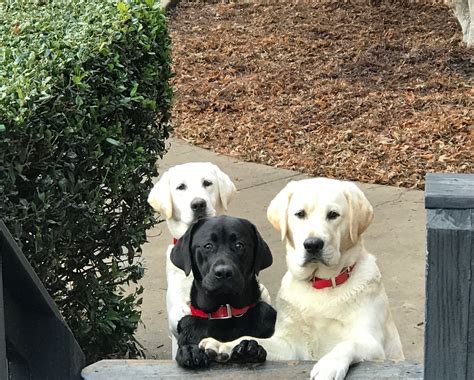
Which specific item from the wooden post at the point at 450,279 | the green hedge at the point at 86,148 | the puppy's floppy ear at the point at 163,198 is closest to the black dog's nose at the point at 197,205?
the puppy's floppy ear at the point at 163,198

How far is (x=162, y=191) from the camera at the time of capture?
4750 mm

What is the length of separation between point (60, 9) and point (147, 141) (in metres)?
1.53

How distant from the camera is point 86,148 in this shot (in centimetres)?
446

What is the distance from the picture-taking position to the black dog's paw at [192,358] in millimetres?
3486

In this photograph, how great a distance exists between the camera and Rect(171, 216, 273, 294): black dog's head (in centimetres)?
389

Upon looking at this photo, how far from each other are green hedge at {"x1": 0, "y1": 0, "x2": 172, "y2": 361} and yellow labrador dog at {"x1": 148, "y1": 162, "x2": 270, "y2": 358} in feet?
0.78

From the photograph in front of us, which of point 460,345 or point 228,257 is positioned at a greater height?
point 460,345

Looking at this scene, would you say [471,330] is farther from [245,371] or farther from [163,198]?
[163,198]

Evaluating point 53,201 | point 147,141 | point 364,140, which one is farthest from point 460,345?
point 364,140

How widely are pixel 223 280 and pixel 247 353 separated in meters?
0.41

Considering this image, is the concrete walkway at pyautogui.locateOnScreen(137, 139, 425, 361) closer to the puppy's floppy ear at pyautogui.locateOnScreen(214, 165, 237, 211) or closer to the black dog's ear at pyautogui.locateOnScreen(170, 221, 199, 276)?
the puppy's floppy ear at pyautogui.locateOnScreen(214, 165, 237, 211)

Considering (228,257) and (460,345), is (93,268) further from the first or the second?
(460,345)

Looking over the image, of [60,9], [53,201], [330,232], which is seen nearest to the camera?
[330,232]

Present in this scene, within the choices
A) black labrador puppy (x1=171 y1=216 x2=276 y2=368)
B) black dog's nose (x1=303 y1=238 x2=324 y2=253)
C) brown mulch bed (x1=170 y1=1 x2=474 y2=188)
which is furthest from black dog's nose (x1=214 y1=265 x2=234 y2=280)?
brown mulch bed (x1=170 y1=1 x2=474 y2=188)
